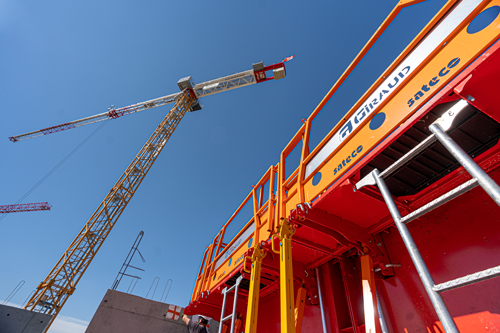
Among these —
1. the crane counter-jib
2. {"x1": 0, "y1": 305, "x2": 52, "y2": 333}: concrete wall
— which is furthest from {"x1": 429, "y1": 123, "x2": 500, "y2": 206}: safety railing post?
the crane counter-jib

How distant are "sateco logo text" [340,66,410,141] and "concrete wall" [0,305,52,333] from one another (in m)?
14.5

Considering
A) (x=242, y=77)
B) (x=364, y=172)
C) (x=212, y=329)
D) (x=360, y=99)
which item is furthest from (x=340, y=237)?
Result: (x=242, y=77)

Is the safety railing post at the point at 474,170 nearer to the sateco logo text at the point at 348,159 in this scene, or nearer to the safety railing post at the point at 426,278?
the safety railing post at the point at 426,278

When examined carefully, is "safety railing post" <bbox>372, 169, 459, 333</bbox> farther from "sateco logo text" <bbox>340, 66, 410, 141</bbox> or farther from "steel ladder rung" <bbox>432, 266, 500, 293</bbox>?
"sateco logo text" <bbox>340, 66, 410, 141</bbox>

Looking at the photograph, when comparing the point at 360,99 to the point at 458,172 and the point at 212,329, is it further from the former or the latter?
the point at 212,329

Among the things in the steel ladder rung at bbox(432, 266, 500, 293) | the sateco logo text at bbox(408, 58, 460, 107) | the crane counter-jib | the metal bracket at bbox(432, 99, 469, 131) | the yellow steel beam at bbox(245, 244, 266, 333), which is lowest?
the steel ladder rung at bbox(432, 266, 500, 293)

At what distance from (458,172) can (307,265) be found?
10.1 feet

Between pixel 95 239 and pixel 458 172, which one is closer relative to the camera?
pixel 458 172

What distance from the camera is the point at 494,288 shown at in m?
2.49

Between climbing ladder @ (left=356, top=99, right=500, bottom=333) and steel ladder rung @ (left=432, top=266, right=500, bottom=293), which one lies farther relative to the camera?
climbing ladder @ (left=356, top=99, right=500, bottom=333)

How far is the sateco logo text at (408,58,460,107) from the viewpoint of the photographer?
2.10 metres

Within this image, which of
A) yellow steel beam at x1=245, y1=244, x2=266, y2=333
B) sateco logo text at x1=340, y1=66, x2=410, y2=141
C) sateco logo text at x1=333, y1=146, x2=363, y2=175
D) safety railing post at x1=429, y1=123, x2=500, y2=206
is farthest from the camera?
yellow steel beam at x1=245, y1=244, x2=266, y2=333

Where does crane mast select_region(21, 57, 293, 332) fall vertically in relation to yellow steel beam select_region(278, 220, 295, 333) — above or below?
above

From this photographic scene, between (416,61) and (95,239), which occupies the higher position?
(95,239)
